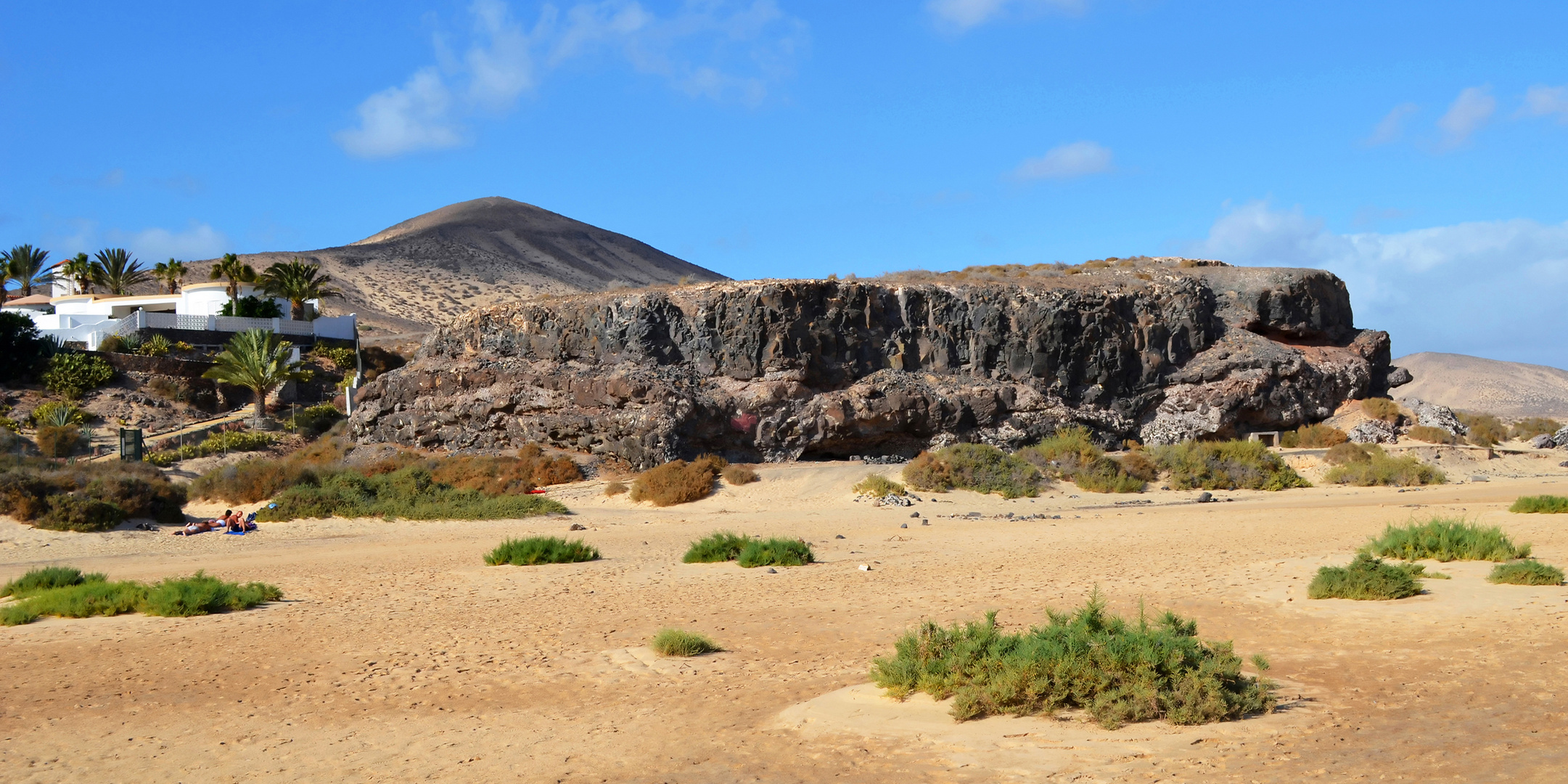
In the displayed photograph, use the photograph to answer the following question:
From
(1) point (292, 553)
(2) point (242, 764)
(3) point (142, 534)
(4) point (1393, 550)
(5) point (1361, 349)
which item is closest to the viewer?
(2) point (242, 764)

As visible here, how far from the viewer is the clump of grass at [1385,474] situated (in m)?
28.9

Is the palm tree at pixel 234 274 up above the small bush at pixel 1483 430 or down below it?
above

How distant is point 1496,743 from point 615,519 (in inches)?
759

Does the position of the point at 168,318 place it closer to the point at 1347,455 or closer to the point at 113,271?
the point at 113,271

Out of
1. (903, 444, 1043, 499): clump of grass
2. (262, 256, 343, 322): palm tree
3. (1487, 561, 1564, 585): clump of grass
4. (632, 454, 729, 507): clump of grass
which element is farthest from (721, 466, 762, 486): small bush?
(262, 256, 343, 322): palm tree

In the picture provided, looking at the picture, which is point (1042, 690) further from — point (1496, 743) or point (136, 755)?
point (136, 755)

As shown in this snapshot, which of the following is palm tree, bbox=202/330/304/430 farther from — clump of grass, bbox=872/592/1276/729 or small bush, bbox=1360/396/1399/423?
clump of grass, bbox=872/592/1276/729

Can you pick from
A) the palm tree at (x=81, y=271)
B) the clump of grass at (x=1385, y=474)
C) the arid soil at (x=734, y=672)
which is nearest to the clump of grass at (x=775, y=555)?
the arid soil at (x=734, y=672)

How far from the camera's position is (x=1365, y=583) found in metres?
11.6

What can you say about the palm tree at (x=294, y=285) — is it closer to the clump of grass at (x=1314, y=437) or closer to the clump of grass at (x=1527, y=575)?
the clump of grass at (x=1314, y=437)

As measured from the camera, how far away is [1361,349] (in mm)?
38062

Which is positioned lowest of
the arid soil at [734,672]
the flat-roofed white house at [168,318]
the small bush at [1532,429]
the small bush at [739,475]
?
the arid soil at [734,672]

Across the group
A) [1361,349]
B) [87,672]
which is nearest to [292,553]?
[87,672]

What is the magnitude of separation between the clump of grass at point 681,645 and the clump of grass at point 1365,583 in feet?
21.4
